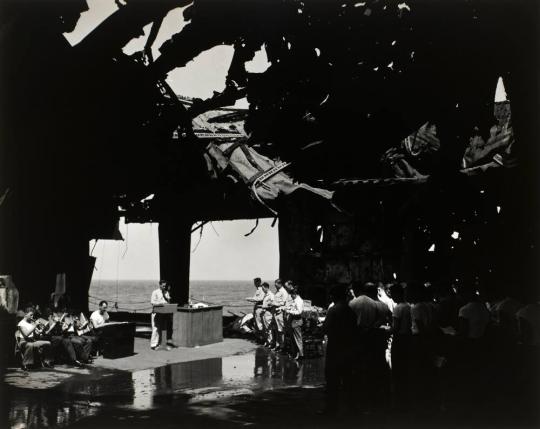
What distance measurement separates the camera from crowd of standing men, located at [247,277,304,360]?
1634 centimetres

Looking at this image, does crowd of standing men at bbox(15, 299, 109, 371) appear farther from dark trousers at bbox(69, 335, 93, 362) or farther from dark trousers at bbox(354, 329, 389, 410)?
dark trousers at bbox(354, 329, 389, 410)

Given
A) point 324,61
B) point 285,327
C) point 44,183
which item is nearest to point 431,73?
point 324,61

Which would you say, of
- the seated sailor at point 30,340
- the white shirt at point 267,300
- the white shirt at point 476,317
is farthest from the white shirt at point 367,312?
the white shirt at point 267,300

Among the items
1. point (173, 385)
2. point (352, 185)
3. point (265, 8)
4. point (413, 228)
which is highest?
point (265, 8)

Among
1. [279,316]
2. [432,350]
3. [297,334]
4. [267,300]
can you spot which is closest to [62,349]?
[297,334]

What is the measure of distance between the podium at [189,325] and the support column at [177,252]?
6.68 feet

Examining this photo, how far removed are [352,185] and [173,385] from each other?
5277 millimetres

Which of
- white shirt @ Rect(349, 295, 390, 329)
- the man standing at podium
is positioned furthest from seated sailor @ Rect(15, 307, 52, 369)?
white shirt @ Rect(349, 295, 390, 329)

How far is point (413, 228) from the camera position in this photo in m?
9.83

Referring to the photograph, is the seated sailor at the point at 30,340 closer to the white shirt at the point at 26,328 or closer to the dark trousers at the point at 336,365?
the white shirt at the point at 26,328

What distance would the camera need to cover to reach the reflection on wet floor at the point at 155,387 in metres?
9.42

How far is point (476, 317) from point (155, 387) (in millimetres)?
5987

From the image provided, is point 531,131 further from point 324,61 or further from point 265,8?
point 265,8

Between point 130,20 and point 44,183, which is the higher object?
point 130,20
